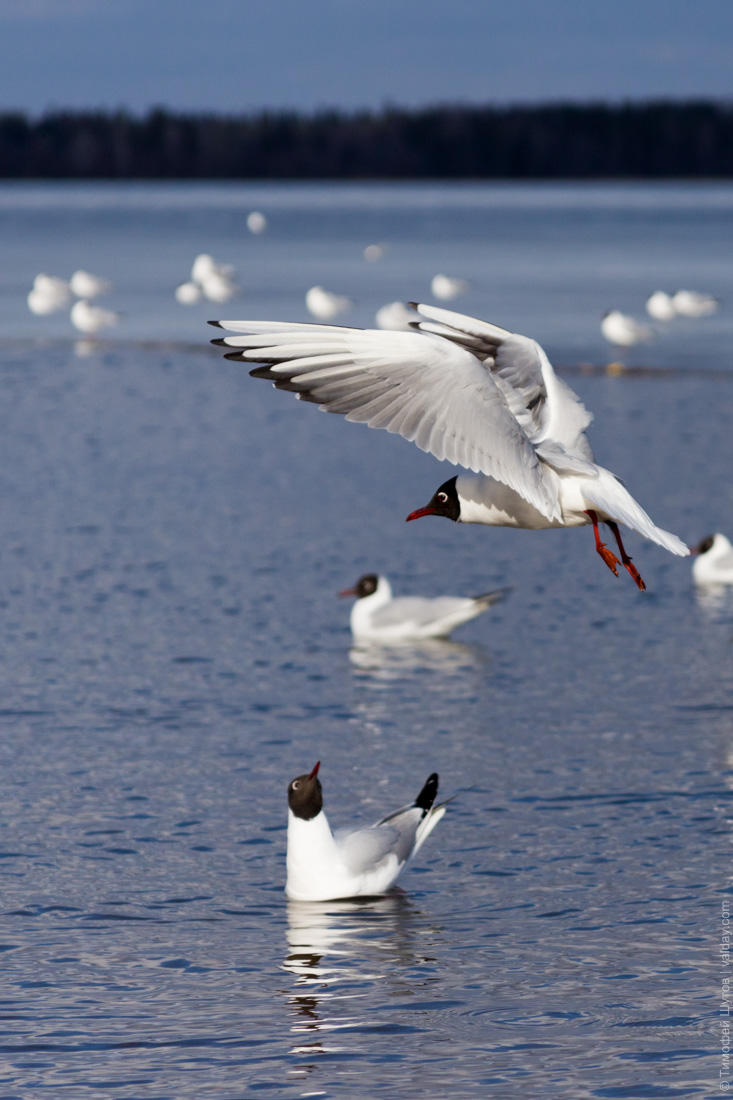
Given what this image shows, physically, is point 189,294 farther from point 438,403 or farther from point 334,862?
point 438,403

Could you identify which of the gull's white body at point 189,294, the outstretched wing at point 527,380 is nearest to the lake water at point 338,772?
the outstretched wing at point 527,380

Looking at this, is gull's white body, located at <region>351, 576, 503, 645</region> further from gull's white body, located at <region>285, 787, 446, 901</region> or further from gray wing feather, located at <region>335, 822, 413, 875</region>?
gull's white body, located at <region>285, 787, 446, 901</region>

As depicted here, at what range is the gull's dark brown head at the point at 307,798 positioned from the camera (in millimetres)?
10258

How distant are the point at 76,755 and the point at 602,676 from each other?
14.5 ft

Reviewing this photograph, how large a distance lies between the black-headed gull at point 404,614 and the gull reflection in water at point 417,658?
13cm

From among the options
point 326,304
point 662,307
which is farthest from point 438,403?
point 326,304

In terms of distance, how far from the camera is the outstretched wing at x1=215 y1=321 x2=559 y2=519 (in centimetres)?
821

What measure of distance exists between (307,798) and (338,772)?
2344 millimetres

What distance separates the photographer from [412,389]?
8.39 metres

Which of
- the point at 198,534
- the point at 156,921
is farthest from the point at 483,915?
the point at 198,534

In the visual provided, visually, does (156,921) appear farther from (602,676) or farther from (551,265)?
(551,265)

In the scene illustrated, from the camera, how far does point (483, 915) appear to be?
10.1 m

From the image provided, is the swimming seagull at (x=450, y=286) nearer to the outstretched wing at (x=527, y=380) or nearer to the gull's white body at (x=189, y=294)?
the gull's white body at (x=189, y=294)

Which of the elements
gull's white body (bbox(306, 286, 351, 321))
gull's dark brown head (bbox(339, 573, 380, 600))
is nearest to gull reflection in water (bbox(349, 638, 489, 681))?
gull's dark brown head (bbox(339, 573, 380, 600))
